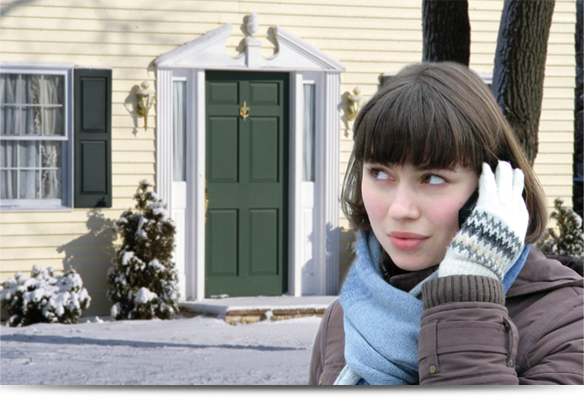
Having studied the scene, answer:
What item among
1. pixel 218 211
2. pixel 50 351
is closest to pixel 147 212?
pixel 218 211

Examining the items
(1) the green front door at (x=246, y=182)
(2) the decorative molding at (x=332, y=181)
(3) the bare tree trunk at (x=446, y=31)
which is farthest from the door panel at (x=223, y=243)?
(3) the bare tree trunk at (x=446, y=31)

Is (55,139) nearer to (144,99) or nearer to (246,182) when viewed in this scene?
(144,99)

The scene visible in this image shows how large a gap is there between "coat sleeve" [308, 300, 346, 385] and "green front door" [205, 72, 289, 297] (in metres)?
6.34

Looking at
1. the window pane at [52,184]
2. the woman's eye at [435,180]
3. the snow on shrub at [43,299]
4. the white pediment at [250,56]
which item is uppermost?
the white pediment at [250,56]

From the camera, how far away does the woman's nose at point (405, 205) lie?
4.48 ft

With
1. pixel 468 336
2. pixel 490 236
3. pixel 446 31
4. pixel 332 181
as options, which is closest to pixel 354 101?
pixel 332 181

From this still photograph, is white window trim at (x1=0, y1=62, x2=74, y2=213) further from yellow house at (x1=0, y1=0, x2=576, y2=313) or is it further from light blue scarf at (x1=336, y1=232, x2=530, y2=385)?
light blue scarf at (x1=336, y1=232, x2=530, y2=385)

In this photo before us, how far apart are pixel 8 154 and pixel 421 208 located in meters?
6.99

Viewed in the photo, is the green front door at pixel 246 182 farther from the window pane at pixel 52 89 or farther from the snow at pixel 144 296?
the window pane at pixel 52 89

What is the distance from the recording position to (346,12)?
809 cm

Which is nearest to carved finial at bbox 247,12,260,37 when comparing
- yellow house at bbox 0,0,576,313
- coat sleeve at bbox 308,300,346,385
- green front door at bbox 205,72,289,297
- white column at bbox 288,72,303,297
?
yellow house at bbox 0,0,576,313

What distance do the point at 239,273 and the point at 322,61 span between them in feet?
8.41

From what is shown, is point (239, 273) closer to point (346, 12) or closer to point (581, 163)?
point (346, 12)

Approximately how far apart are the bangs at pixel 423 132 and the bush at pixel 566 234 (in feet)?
24.4
